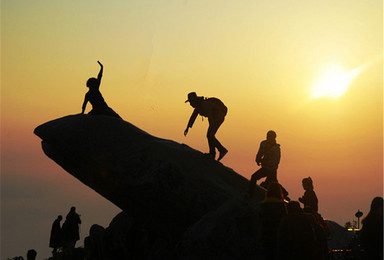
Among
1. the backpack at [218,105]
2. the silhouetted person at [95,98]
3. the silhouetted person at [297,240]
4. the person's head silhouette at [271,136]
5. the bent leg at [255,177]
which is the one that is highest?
the silhouetted person at [95,98]

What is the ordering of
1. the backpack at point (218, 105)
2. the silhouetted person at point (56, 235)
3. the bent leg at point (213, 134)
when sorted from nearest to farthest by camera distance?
the bent leg at point (213, 134) < the backpack at point (218, 105) < the silhouetted person at point (56, 235)

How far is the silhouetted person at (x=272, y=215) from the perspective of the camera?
13117mm

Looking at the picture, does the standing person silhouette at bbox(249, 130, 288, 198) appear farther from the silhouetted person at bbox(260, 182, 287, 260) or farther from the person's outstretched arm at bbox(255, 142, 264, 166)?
the silhouetted person at bbox(260, 182, 287, 260)

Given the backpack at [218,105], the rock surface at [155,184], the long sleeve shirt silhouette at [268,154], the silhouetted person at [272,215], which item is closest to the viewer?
the silhouetted person at [272,215]

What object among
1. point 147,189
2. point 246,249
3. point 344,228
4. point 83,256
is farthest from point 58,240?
point 344,228

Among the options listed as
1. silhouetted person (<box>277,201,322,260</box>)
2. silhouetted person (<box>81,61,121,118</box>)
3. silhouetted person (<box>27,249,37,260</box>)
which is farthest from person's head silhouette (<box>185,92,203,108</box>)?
silhouetted person (<box>27,249,37,260</box>)

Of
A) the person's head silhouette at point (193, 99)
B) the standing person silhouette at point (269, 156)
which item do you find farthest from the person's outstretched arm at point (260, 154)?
the person's head silhouette at point (193, 99)

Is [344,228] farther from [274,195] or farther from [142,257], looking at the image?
[274,195]

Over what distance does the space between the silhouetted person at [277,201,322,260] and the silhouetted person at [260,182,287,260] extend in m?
1.31

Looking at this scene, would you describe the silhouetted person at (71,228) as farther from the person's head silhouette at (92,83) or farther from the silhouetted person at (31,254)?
the person's head silhouette at (92,83)

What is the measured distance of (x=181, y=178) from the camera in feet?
57.7

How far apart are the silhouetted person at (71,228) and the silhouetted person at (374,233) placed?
45.6 ft

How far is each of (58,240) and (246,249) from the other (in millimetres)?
10787

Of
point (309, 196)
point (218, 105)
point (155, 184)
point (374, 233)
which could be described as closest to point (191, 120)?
point (218, 105)
